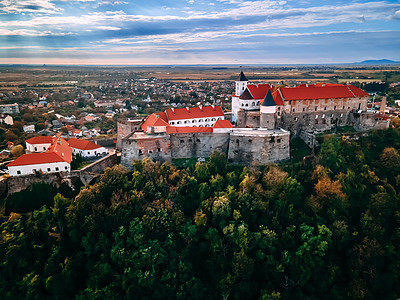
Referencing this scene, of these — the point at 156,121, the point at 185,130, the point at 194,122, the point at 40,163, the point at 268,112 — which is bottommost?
the point at 40,163

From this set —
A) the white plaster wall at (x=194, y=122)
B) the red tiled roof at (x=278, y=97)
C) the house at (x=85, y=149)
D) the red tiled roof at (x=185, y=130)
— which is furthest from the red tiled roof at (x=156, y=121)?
the red tiled roof at (x=278, y=97)

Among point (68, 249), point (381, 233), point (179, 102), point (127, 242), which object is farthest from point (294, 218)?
point (179, 102)

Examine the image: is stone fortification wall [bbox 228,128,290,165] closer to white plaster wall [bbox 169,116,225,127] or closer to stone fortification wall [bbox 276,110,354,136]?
stone fortification wall [bbox 276,110,354,136]

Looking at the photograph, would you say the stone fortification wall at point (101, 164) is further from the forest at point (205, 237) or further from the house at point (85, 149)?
the forest at point (205, 237)

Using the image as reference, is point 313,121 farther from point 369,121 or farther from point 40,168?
point 40,168

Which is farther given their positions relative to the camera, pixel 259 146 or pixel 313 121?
pixel 313 121

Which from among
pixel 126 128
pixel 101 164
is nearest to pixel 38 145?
pixel 101 164
